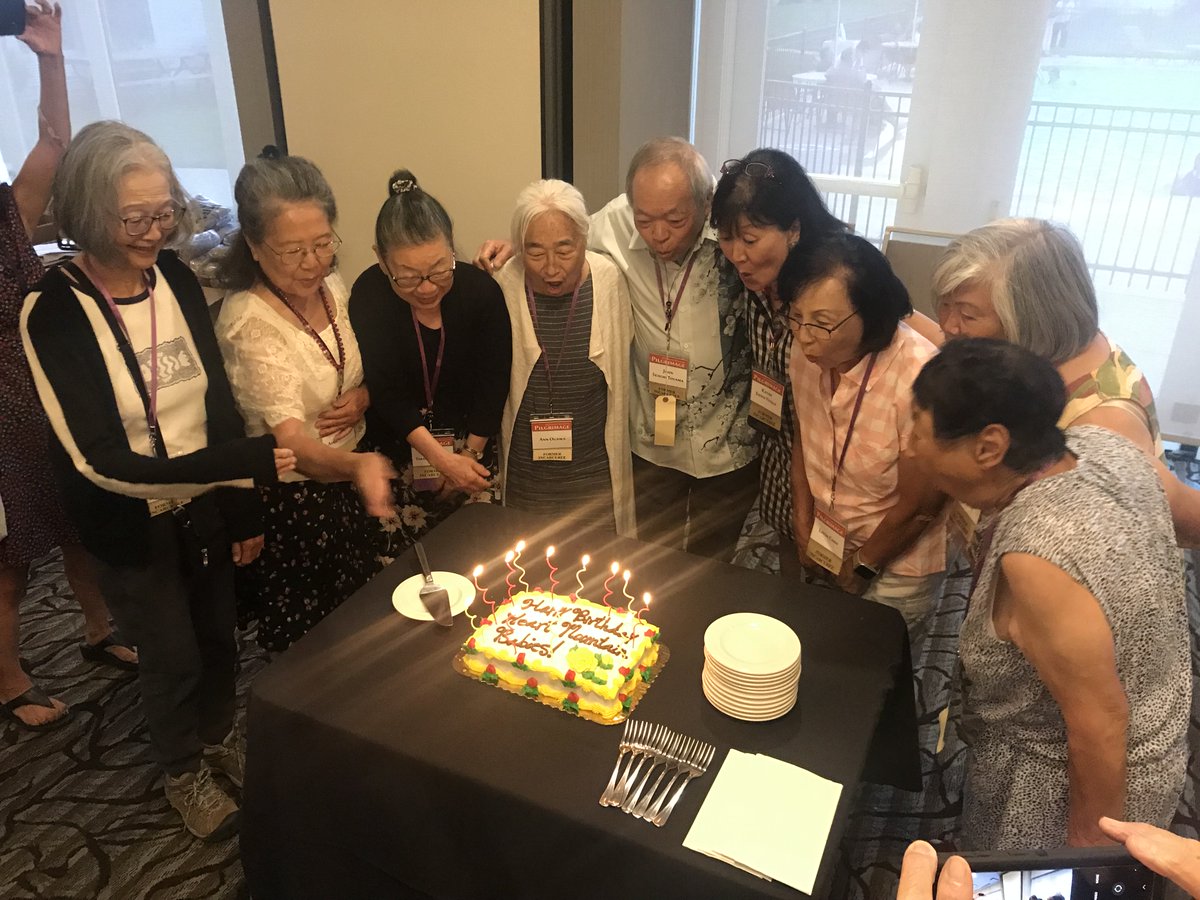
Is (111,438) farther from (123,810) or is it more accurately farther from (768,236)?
(768,236)

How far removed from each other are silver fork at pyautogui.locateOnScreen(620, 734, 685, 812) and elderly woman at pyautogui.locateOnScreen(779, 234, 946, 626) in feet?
2.74

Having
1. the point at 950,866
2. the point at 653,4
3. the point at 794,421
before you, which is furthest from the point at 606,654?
the point at 653,4

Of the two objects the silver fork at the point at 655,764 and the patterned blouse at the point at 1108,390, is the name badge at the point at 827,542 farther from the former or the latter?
the silver fork at the point at 655,764


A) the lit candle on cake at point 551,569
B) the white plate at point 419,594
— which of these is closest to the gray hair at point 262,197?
the white plate at point 419,594

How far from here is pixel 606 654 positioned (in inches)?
68.7

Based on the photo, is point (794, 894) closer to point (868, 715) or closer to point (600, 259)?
point (868, 715)

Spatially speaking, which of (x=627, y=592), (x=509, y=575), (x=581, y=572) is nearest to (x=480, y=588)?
(x=509, y=575)

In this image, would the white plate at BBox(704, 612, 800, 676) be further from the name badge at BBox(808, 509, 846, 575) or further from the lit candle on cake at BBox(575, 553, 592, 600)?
the name badge at BBox(808, 509, 846, 575)

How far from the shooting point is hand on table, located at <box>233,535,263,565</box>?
7.54 ft

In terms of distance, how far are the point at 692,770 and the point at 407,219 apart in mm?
1515

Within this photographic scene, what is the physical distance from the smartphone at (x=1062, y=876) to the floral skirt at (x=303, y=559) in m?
1.81

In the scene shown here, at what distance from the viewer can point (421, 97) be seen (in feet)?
10.8

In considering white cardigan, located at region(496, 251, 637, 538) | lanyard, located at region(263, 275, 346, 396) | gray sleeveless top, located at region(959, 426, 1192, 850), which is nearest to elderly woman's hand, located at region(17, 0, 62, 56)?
lanyard, located at region(263, 275, 346, 396)

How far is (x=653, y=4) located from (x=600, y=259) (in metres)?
1.58
